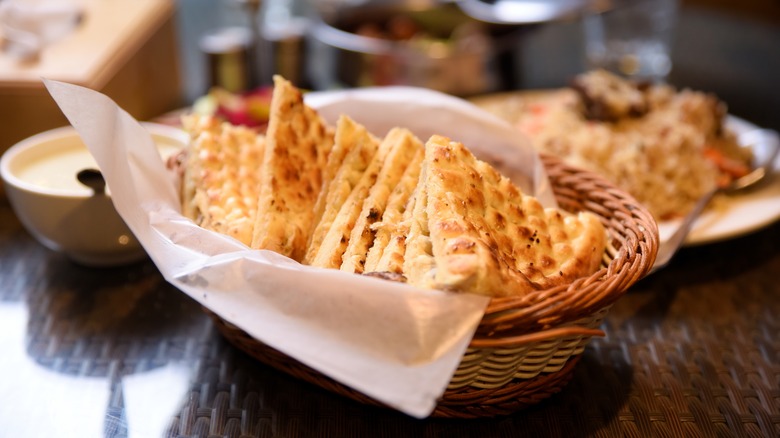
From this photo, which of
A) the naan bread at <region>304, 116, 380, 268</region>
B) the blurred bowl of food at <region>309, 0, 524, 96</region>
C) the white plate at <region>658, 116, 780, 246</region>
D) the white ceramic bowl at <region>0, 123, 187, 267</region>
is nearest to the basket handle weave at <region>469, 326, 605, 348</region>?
the naan bread at <region>304, 116, 380, 268</region>

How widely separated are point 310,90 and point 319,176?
176cm

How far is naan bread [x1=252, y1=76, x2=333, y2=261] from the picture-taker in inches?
62.8

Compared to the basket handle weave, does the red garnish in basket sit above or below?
below

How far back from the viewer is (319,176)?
72.1 inches

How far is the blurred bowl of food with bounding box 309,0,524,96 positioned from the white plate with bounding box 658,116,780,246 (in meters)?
1.26

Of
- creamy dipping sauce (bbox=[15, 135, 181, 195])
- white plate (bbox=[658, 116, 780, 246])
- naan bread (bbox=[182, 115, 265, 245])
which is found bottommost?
creamy dipping sauce (bbox=[15, 135, 181, 195])

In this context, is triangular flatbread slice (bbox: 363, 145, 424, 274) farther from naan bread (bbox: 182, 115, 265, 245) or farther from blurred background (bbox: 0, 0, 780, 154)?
blurred background (bbox: 0, 0, 780, 154)

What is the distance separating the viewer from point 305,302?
51.5 inches

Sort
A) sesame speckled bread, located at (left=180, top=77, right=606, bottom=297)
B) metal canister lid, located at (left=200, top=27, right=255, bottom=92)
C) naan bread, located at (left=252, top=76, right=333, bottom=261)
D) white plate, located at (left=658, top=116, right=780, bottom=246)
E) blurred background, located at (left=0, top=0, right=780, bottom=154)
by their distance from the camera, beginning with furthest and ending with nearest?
1. metal canister lid, located at (left=200, top=27, right=255, bottom=92)
2. blurred background, located at (left=0, top=0, right=780, bottom=154)
3. white plate, located at (left=658, top=116, right=780, bottom=246)
4. naan bread, located at (left=252, top=76, right=333, bottom=261)
5. sesame speckled bread, located at (left=180, top=77, right=606, bottom=297)

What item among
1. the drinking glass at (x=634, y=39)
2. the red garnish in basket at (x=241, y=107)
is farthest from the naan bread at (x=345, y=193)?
the drinking glass at (x=634, y=39)

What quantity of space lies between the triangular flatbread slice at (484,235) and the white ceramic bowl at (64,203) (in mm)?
901

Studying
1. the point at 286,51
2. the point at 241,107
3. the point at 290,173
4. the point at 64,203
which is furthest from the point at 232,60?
the point at 290,173

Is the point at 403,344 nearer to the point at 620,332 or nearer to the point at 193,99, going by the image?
the point at 620,332

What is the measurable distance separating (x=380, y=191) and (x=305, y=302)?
1.31 feet
